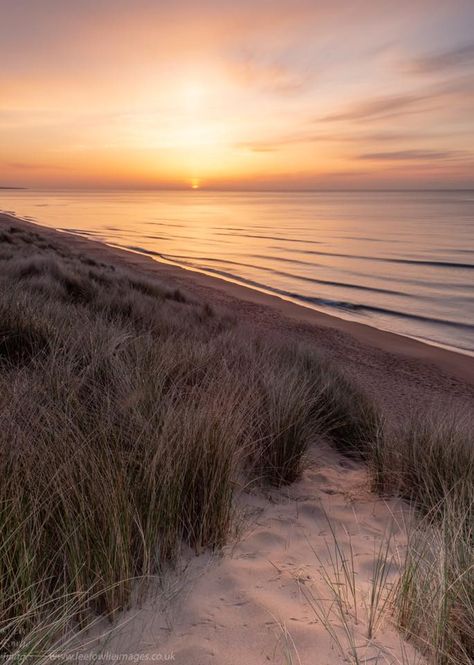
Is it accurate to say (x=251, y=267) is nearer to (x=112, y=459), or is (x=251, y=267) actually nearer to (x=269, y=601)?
(x=112, y=459)

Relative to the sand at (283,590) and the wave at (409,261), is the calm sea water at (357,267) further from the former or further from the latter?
the sand at (283,590)

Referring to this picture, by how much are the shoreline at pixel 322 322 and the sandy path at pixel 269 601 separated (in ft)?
23.9

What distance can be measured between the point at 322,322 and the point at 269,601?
11862mm

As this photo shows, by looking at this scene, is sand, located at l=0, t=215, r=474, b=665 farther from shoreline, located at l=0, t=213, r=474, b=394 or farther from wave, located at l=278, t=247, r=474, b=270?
wave, located at l=278, t=247, r=474, b=270

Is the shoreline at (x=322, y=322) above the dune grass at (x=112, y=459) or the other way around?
the other way around

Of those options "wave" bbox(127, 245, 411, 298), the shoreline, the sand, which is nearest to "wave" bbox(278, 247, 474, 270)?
"wave" bbox(127, 245, 411, 298)

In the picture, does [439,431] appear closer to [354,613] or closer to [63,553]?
[354,613]

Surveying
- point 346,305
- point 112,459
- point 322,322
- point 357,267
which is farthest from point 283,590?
point 357,267

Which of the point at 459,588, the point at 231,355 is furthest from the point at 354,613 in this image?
the point at 231,355

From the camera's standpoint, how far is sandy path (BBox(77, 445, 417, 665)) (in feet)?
5.53

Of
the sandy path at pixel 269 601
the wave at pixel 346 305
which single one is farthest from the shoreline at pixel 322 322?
the sandy path at pixel 269 601

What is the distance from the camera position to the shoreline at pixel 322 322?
10.1 metres

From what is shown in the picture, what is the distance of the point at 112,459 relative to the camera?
245 centimetres

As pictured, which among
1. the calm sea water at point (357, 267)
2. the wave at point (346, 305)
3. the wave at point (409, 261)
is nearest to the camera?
the wave at point (346, 305)
